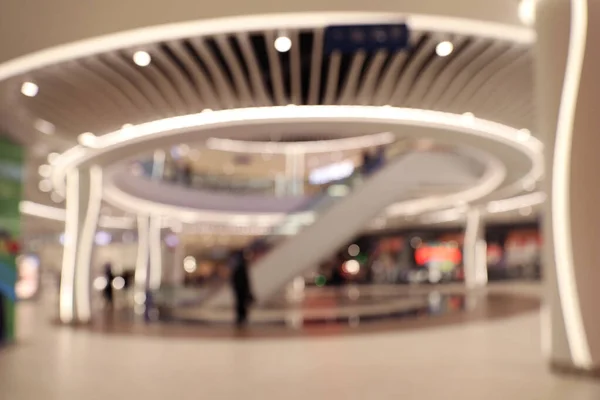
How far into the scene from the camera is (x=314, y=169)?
27.3 metres

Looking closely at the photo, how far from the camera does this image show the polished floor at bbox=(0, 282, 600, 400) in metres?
4.96

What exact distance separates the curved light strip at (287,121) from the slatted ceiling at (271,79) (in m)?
0.26

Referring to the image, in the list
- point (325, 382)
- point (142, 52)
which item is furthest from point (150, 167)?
point (325, 382)

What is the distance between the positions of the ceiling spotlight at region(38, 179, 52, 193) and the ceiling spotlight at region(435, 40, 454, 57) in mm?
10675

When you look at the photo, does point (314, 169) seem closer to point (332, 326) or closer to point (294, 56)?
point (332, 326)

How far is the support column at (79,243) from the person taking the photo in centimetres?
1159

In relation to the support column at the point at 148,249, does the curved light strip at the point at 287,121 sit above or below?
above

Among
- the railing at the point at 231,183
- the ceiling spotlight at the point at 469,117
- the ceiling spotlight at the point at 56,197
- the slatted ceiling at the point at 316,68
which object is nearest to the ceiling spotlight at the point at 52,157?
the ceiling spotlight at the point at 56,197

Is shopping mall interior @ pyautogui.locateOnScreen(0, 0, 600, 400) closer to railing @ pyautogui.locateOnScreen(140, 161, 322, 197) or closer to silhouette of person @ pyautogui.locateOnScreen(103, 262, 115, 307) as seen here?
silhouette of person @ pyautogui.locateOnScreen(103, 262, 115, 307)

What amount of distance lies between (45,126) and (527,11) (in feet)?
25.1

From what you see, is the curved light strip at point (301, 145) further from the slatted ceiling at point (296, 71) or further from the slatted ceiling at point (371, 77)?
the slatted ceiling at point (296, 71)

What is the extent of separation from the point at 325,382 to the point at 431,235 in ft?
86.8

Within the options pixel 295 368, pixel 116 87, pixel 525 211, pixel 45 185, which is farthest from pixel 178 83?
pixel 525 211

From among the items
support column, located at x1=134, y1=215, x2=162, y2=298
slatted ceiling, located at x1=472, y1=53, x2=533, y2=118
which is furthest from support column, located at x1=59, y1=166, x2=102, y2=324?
support column, located at x1=134, y1=215, x2=162, y2=298
